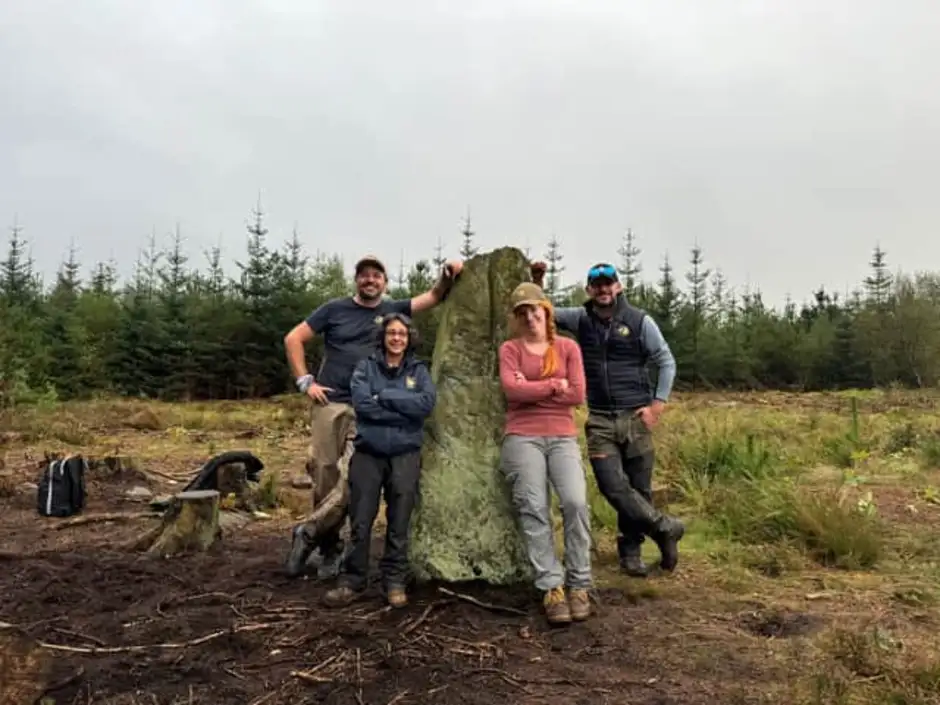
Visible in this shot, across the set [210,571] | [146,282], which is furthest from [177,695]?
[146,282]

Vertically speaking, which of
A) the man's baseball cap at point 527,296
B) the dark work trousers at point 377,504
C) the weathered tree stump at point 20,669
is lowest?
the weathered tree stump at point 20,669

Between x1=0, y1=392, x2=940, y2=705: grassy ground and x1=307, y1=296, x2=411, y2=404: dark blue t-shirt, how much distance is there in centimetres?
201

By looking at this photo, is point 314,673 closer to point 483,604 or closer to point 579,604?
point 483,604

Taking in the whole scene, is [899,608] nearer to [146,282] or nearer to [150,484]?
[150,484]

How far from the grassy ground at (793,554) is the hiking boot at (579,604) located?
1.18ft

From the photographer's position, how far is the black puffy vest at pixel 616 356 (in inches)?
220

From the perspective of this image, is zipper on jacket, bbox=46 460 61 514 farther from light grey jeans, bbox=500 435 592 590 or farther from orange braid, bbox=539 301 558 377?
orange braid, bbox=539 301 558 377

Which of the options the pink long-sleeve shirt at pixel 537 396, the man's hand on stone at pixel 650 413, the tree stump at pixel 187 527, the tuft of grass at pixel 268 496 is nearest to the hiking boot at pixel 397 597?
the pink long-sleeve shirt at pixel 537 396

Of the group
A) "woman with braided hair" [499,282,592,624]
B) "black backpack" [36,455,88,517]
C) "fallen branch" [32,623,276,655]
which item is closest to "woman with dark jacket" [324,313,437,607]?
"woman with braided hair" [499,282,592,624]

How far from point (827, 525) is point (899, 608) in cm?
125

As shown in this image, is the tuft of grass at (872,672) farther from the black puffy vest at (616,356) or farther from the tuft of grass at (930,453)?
the tuft of grass at (930,453)

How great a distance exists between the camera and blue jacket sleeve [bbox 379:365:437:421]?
470cm

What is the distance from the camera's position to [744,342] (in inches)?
1283

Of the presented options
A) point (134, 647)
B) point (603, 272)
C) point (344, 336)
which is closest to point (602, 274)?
point (603, 272)
